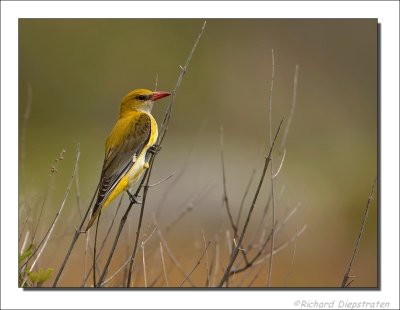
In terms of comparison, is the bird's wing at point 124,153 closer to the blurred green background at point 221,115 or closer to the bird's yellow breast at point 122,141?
the bird's yellow breast at point 122,141

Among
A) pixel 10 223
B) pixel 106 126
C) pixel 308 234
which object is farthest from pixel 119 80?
pixel 308 234

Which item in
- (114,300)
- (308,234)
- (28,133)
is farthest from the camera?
(308,234)

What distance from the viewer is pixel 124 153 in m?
4.34

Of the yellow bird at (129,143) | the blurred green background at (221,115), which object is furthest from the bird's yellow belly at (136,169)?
the blurred green background at (221,115)

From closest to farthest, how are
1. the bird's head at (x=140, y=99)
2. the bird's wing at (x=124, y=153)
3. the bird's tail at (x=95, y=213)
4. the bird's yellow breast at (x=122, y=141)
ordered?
1. the bird's tail at (x=95, y=213)
2. the bird's wing at (x=124, y=153)
3. the bird's yellow breast at (x=122, y=141)
4. the bird's head at (x=140, y=99)

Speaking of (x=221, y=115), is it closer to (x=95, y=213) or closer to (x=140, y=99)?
(x=140, y=99)

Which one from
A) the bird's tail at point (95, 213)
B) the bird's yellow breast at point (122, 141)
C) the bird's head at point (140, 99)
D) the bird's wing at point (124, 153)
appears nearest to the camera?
the bird's tail at point (95, 213)

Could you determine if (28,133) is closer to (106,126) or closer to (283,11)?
(106,126)

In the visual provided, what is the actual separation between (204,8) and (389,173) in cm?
142

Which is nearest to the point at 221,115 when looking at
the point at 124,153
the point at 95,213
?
the point at 124,153

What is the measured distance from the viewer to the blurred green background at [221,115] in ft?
14.6

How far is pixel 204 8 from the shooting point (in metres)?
4.20

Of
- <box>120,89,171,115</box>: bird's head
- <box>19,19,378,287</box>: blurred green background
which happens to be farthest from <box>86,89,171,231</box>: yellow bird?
<box>19,19,378,287</box>: blurred green background

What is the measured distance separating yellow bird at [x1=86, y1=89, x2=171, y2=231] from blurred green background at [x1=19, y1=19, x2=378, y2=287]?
0.80 ft
